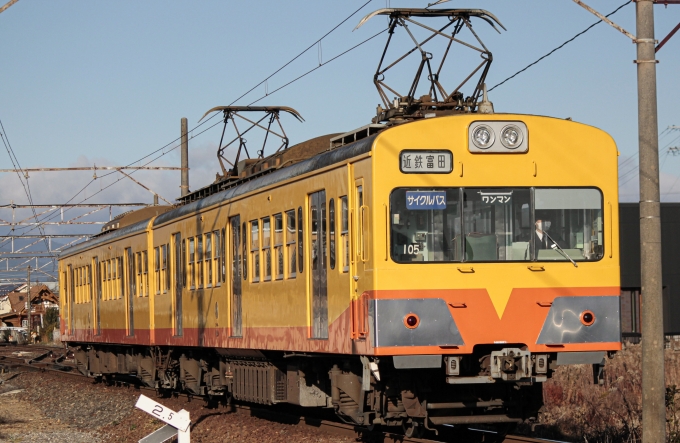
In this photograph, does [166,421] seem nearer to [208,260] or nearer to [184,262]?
[208,260]

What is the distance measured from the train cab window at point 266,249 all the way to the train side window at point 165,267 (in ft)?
16.9

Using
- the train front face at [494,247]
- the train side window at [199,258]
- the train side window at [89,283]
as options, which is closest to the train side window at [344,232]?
the train front face at [494,247]

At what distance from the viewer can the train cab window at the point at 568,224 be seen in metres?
10.1

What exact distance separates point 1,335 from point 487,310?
63180mm

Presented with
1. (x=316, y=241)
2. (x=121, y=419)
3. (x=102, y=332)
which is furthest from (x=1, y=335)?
(x=316, y=241)

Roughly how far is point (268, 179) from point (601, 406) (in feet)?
16.9

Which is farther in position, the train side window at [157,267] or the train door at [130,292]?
the train door at [130,292]

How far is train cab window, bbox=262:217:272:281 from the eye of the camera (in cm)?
1286

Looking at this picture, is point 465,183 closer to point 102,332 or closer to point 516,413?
point 516,413

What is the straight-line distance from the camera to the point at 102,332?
907 inches

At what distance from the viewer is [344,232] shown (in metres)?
10.5

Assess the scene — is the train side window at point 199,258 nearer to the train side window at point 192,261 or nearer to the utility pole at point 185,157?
the train side window at point 192,261

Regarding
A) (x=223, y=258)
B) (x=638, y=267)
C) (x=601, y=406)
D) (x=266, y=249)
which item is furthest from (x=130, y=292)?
(x=638, y=267)

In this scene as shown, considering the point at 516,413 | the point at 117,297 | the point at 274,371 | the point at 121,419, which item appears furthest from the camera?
the point at 117,297
